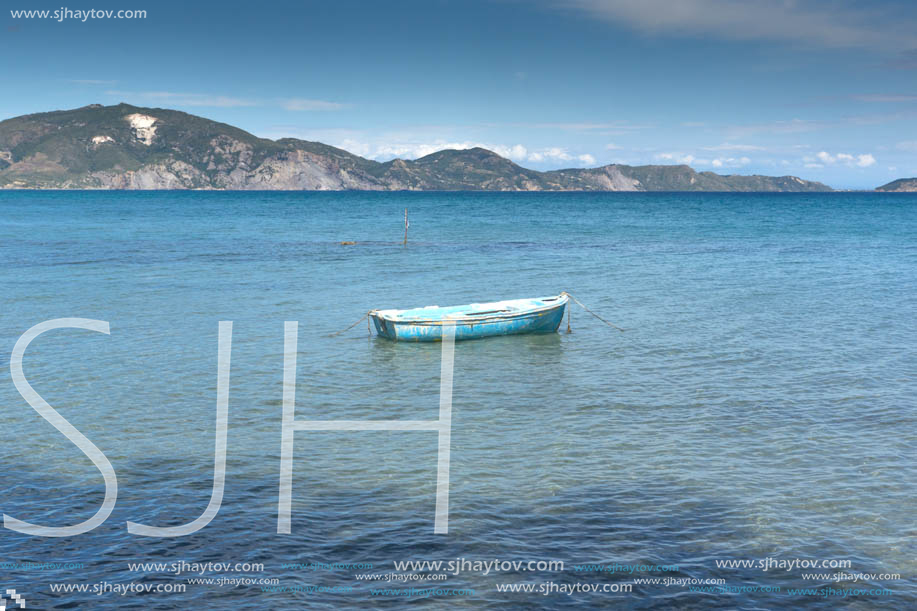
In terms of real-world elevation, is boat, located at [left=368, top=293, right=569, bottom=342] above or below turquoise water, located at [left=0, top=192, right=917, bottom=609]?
above

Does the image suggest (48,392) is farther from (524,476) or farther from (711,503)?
(711,503)

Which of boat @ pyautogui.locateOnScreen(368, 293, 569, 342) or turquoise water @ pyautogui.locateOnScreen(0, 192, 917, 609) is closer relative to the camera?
turquoise water @ pyautogui.locateOnScreen(0, 192, 917, 609)

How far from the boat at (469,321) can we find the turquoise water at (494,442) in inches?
37.1

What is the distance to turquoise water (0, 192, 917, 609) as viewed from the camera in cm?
1252

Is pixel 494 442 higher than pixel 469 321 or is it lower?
lower

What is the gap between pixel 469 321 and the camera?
97.9ft

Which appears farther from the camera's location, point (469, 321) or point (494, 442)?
point (469, 321)

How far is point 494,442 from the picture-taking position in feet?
59.9

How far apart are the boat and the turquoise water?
942mm

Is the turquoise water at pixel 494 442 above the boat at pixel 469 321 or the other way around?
the other way around

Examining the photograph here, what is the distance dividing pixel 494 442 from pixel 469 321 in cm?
1190

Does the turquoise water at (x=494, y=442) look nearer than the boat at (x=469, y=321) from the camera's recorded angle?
Yes

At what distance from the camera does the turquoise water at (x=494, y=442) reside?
1252cm

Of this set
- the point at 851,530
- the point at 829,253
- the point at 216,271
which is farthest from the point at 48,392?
the point at 829,253
